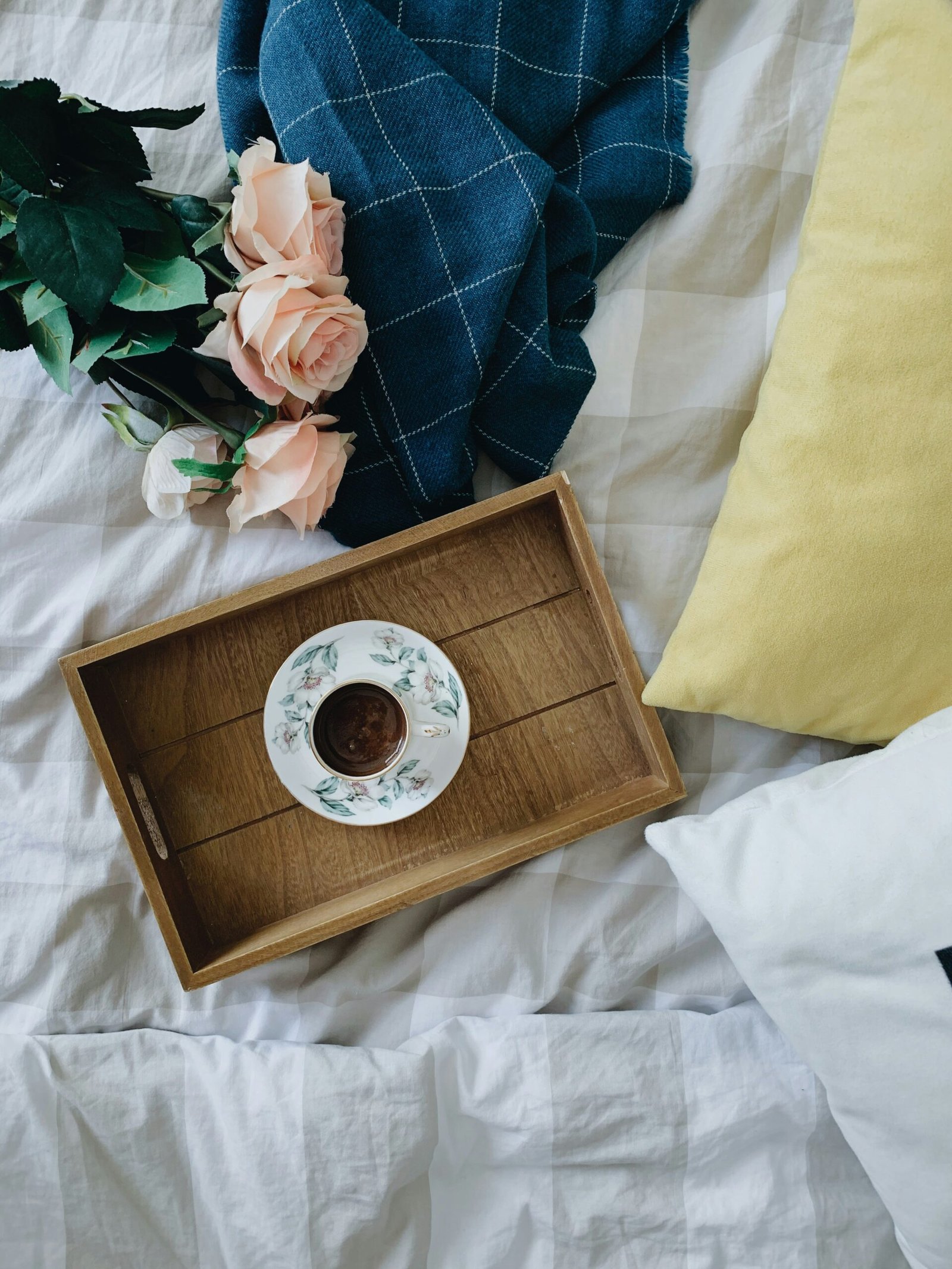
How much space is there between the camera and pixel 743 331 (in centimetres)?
85

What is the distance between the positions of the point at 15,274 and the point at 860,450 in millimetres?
648

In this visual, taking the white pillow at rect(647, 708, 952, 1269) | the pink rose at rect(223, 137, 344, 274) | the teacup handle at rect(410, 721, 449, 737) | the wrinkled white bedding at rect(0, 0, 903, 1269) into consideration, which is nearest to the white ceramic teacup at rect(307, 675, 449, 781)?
the teacup handle at rect(410, 721, 449, 737)

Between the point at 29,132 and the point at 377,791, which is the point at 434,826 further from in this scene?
the point at 29,132

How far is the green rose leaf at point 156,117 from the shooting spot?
0.67 meters

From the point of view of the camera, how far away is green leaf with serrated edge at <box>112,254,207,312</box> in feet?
2.24

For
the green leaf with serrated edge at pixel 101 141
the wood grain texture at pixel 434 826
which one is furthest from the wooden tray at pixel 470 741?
the green leaf with serrated edge at pixel 101 141

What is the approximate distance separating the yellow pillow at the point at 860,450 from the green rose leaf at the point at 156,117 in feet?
1.59

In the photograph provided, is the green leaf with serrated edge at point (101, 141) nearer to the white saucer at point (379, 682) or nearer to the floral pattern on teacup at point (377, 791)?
the white saucer at point (379, 682)

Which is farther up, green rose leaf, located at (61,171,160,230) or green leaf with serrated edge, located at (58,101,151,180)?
green leaf with serrated edge, located at (58,101,151,180)

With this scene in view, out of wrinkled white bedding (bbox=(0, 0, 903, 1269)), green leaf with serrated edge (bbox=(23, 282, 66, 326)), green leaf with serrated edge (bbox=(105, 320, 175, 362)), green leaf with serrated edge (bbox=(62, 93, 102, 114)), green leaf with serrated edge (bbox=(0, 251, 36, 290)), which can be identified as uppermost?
green leaf with serrated edge (bbox=(62, 93, 102, 114))

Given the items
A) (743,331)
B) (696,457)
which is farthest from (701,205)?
(696,457)

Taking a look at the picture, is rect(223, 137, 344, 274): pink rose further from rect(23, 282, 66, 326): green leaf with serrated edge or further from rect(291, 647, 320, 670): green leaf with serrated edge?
rect(291, 647, 320, 670): green leaf with serrated edge

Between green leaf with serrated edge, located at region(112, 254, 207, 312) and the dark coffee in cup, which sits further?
the dark coffee in cup

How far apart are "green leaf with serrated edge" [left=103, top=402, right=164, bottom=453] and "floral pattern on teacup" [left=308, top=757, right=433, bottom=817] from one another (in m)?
0.32
